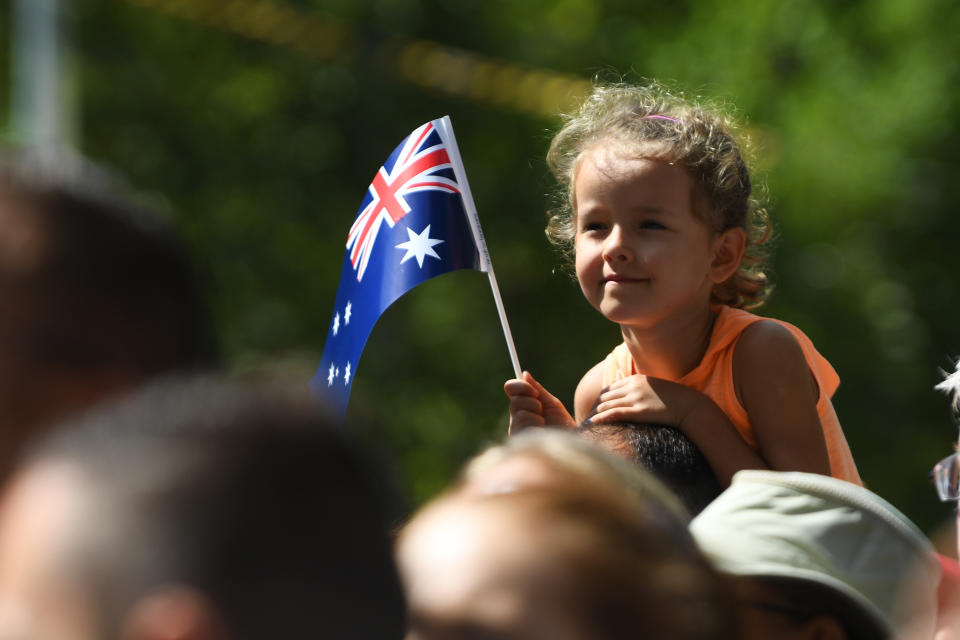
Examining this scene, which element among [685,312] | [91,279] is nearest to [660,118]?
[685,312]

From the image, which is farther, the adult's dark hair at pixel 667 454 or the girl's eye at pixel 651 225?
the girl's eye at pixel 651 225

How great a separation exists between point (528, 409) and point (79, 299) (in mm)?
1540

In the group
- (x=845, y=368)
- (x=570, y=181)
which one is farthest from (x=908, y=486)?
(x=570, y=181)

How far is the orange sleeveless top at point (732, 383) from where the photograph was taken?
8.43ft

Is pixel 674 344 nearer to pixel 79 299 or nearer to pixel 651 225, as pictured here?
pixel 651 225

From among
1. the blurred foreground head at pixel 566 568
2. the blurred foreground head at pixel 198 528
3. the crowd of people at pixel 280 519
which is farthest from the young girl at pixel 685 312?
the blurred foreground head at pixel 198 528

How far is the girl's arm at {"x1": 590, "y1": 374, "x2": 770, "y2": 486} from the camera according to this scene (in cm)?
238

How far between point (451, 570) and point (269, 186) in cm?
1528

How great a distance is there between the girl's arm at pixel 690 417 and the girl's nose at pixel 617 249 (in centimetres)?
28

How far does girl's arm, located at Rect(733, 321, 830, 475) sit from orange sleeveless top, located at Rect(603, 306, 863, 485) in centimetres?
3

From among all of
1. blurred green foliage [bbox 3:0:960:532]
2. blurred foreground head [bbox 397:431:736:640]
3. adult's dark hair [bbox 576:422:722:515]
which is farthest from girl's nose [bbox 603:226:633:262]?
blurred green foliage [bbox 3:0:960:532]

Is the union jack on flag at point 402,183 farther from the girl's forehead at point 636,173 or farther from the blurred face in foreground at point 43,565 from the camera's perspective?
the blurred face in foreground at point 43,565

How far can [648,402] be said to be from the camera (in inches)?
96.4

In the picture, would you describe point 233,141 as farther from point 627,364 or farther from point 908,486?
point 627,364
